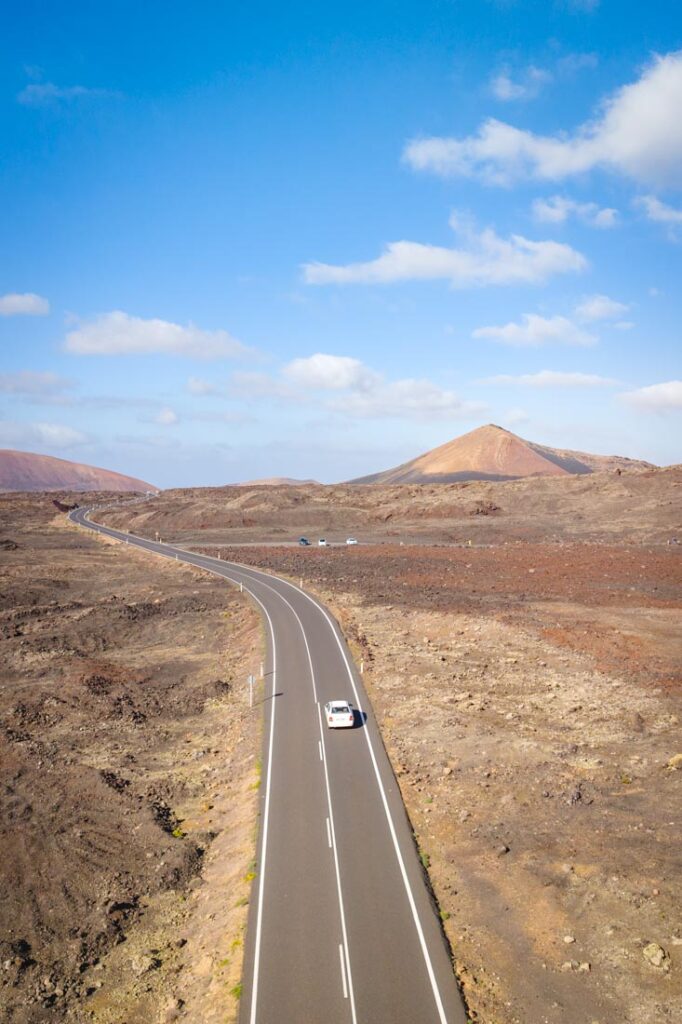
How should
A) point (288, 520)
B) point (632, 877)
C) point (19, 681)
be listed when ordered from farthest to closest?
1. point (288, 520)
2. point (19, 681)
3. point (632, 877)

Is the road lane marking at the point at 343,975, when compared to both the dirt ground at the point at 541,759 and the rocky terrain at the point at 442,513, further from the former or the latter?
the rocky terrain at the point at 442,513

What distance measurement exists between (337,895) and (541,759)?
584 inches

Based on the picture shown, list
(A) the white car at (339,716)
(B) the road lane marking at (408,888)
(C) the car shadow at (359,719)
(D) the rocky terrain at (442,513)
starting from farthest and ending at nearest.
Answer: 1. (D) the rocky terrain at (442,513)
2. (C) the car shadow at (359,719)
3. (A) the white car at (339,716)
4. (B) the road lane marking at (408,888)

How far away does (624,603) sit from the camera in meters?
66.6

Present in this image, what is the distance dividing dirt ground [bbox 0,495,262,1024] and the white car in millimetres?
4282

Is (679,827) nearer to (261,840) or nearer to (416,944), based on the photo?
(416,944)

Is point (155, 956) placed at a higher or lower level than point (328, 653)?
lower

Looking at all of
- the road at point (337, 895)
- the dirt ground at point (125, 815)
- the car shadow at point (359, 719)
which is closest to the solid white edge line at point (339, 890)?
the road at point (337, 895)

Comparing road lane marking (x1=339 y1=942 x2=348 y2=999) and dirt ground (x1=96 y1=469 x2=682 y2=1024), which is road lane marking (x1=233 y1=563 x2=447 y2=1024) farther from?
road lane marking (x1=339 y1=942 x2=348 y2=999)

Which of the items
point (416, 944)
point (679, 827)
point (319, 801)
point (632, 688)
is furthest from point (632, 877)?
point (632, 688)

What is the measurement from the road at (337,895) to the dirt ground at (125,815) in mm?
959

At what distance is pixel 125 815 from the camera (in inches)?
1165

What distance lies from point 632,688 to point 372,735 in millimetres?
18637

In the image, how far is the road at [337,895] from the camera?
59.5ft
